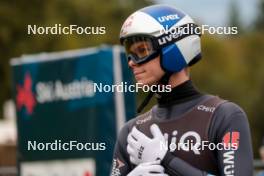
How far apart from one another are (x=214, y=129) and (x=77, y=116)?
3.80m

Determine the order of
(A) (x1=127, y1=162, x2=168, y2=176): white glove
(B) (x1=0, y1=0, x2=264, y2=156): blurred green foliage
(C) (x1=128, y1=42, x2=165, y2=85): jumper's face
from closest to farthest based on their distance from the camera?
(A) (x1=127, y1=162, x2=168, y2=176): white glove, (C) (x1=128, y1=42, x2=165, y2=85): jumper's face, (B) (x1=0, y1=0, x2=264, y2=156): blurred green foliage

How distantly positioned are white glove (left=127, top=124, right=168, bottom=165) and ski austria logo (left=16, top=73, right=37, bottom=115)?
4.16 m

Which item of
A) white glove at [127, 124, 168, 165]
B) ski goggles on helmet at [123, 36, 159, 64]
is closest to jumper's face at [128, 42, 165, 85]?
ski goggles on helmet at [123, 36, 159, 64]

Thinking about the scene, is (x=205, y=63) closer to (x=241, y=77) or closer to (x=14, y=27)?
(x=241, y=77)

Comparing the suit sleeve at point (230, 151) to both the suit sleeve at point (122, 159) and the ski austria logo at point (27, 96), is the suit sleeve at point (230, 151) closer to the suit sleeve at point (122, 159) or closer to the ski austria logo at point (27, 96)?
the suit sleeve at point (122, 159)

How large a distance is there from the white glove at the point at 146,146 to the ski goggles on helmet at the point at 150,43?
34 centimetres

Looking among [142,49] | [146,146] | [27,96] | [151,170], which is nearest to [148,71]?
[142,49]

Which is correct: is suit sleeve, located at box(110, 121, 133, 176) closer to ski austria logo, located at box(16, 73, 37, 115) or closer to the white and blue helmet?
the white and blue helmet

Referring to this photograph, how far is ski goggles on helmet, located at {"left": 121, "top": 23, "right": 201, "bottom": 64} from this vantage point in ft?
15.9

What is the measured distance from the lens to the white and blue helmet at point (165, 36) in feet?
15.9

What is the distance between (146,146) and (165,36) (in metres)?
0.55

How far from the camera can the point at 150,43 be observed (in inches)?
192

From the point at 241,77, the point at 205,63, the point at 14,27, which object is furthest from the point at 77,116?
the point at 241,77

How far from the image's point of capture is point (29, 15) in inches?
1106
